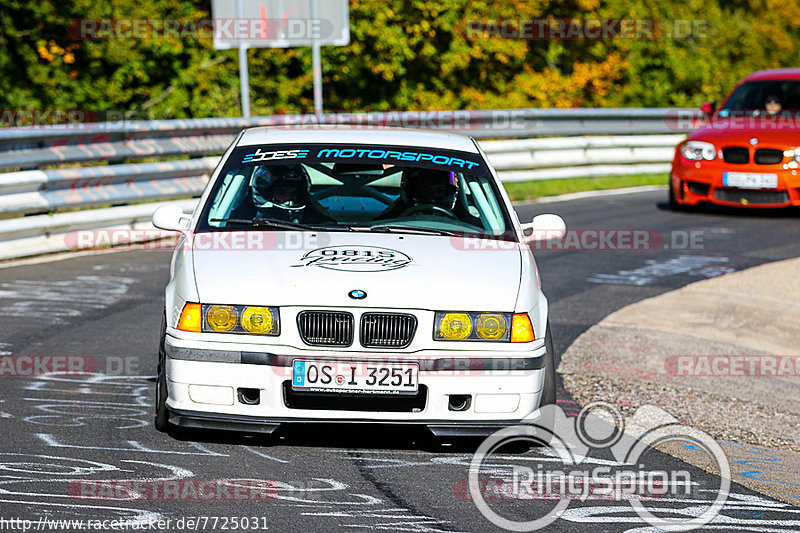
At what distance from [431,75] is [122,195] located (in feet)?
58.0

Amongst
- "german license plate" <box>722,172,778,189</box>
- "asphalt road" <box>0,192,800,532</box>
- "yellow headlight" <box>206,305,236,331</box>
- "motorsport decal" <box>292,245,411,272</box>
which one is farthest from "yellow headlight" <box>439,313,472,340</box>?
"german license plate" <box>722,172,778,189</box>

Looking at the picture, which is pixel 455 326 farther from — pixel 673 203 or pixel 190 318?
pixel 673 203

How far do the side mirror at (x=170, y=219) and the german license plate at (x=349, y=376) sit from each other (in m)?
1.52

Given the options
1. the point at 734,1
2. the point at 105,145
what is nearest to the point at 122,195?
the point at 105,145

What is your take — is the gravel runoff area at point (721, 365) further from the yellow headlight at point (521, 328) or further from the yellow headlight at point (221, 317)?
the yellow headlight at point (221, 317)

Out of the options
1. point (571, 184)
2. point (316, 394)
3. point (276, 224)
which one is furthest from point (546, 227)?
point (571, 184)

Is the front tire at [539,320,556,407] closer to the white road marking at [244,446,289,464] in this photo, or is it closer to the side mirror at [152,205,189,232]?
the white road marking at [244,446,289,464]

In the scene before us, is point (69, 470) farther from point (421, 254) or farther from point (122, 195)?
point (122, 195)

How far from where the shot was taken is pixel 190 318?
5.34 meters

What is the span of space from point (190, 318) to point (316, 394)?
2.12 ft

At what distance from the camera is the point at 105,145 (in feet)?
41.2

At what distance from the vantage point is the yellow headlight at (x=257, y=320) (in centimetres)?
526

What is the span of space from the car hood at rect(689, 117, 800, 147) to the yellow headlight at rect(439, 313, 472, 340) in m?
10.2

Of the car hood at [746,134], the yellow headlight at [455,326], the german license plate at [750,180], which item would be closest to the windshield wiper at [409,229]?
the yellow headlight at [455,326]
